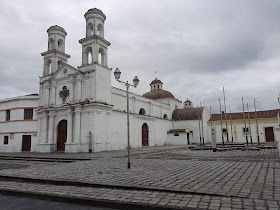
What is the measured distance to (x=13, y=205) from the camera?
520 cm

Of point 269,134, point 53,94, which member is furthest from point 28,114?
point 269,134

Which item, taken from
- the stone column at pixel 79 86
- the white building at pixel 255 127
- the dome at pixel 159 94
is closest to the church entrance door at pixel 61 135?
the stone column at pixel 79 86

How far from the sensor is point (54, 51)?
2938 cm

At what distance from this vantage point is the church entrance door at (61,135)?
2620cm

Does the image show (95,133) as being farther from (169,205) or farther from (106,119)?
(169,205)

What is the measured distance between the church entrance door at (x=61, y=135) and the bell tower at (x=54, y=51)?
779 centimetres

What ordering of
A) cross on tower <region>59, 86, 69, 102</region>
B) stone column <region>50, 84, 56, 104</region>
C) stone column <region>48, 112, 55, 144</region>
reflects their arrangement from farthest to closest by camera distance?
1. stone column <region>50, 84, 56, 104</region>
2. cross on tower <region>59, 86, 69, 102</region>
3. stone column <region>48, 112, 55, 144</region>

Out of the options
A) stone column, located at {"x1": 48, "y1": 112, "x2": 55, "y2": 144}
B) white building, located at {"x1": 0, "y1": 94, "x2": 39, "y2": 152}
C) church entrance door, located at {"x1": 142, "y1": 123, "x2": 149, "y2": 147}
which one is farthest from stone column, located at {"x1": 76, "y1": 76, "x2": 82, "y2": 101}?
church entrance door, located at {"x1": 142, "y1": 123, "x2": 149, "y2": 147}

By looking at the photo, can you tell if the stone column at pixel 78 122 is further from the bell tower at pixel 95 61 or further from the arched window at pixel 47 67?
the arched window at pixel 47 67

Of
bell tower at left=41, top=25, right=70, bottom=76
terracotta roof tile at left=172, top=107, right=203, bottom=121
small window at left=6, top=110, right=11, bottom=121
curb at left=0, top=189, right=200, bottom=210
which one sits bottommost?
curb at left=0, top=189, right=200, bottom=210

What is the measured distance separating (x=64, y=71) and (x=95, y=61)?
4853 mm

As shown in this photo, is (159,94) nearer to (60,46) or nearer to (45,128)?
(60,46)

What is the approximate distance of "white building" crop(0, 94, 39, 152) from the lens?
27.9 m

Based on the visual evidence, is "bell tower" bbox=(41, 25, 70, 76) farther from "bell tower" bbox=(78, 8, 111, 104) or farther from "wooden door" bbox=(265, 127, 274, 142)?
"wooden door" bbox=(265, 127, 274, 142)
